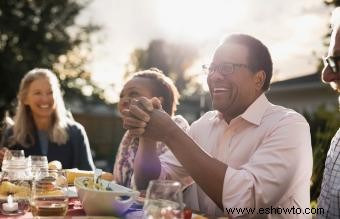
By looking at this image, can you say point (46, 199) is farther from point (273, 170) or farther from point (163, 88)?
point (163, 88)

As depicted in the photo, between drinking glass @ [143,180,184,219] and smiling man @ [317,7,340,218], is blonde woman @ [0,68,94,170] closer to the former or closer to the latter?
smiling man @ [317,7,340,218]

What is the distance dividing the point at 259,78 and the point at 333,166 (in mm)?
562

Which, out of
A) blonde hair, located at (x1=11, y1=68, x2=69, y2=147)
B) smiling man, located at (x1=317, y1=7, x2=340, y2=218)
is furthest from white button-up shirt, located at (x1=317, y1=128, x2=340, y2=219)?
blonde hair, located at (x1=11, y1=68, x2=69, y2=147)

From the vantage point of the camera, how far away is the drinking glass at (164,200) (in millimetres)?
1427

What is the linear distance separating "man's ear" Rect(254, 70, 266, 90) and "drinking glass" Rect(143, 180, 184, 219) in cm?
113

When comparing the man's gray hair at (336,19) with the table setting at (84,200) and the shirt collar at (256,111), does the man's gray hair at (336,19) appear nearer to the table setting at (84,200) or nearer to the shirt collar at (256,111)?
the shirt collar at (256,111)

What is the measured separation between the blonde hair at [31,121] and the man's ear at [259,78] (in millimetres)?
2385

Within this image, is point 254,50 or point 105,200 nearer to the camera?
point 105,200

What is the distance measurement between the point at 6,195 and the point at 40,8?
19249mm

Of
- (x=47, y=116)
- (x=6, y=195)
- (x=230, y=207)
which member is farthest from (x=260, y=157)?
(x=47, y=116)

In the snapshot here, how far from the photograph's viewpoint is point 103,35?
22000 mm

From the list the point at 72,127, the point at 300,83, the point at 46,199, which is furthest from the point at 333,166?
the point at 300,83

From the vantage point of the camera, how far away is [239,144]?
2318 millimetres

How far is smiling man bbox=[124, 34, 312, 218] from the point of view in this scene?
1.95 metres
